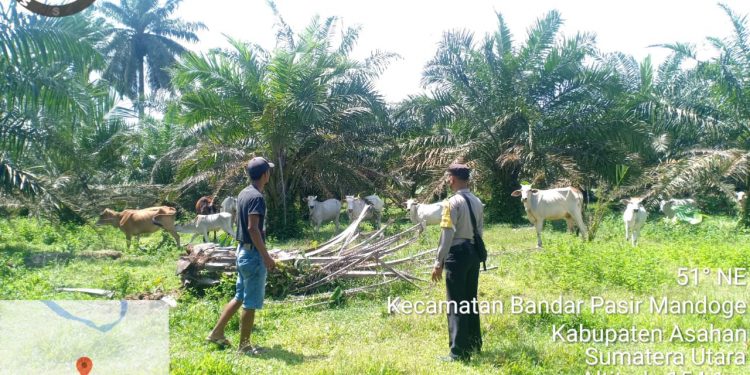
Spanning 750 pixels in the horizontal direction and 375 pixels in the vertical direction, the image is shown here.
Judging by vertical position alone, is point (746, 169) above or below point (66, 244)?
above

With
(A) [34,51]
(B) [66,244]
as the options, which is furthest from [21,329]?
(B) [66,244]

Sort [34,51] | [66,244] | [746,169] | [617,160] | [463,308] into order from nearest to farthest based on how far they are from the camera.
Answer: [463,308] → [34,51] → [66,244] → [746,169] → [617,160]

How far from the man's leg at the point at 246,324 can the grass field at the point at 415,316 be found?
146 millimetres

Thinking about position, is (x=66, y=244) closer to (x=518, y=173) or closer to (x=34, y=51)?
(x=34, y=51)

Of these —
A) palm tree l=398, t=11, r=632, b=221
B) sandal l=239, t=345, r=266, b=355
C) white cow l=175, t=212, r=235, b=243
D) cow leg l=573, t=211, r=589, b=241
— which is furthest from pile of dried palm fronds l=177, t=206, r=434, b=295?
palm tree l=398, t=11, r=632, b=221

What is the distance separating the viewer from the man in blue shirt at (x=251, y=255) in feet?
18.5

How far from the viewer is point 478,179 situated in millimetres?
17797

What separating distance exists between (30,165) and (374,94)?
339 inches

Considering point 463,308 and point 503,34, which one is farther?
point 503,34

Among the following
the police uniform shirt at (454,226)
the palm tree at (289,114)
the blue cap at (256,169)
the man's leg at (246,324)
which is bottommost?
the man's leg at (246,324)

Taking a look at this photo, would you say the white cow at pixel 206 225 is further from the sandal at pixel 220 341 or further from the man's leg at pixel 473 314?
the man's leg at pixel 473 314

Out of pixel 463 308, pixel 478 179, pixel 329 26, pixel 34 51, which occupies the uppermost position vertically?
pixel 329 26

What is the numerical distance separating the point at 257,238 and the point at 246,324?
83 cm

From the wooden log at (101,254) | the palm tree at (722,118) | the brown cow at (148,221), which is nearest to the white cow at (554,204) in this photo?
the palm tree at (722,118)
